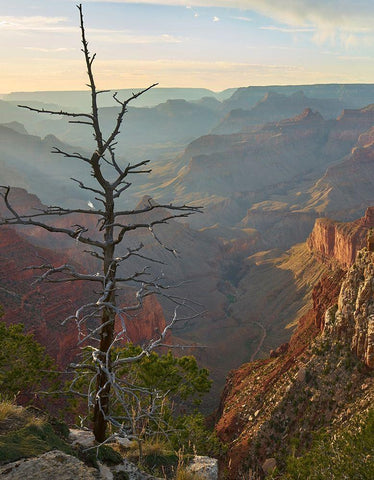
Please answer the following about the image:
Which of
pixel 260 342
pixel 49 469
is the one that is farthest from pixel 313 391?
pixel 260 342

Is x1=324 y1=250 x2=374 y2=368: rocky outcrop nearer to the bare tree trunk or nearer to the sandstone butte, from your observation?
the sandstone butte

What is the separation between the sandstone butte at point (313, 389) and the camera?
25016 millimetres

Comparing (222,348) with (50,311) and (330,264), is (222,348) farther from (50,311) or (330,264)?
(330,264)

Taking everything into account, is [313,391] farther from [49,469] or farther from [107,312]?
[49,469]

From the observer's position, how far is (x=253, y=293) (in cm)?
10500

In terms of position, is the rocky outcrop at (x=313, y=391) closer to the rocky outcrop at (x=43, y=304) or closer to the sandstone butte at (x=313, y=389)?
the sandstone butte at (x=313, y=389)

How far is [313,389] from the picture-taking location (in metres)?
27.2

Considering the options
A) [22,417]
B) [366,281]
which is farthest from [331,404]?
[22,417]

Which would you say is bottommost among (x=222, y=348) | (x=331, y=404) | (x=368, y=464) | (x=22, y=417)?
(x=222, y=348)

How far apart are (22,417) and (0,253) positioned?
49.9 metres

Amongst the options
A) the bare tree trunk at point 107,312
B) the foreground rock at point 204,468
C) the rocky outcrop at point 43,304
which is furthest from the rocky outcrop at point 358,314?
the bare tree trunk at point 107,312

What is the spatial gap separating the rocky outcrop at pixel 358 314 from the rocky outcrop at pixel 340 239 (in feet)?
194

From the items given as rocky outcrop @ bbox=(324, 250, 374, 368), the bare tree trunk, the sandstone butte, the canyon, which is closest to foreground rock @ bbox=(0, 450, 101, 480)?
the bare tree trunk

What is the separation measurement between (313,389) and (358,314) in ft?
18.8
